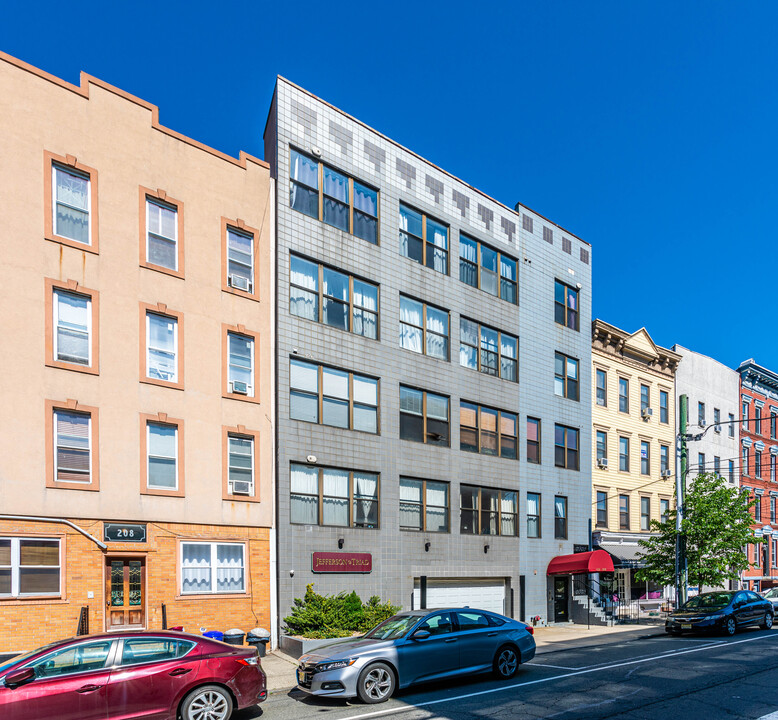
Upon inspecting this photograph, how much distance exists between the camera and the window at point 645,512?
35781mm

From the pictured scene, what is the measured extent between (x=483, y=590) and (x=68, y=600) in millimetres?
14492

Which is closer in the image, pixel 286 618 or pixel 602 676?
pixel 602 676

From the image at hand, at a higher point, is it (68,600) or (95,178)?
(95,178)

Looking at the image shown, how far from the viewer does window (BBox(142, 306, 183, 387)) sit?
19.0 m

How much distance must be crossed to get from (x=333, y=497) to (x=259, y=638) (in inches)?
197

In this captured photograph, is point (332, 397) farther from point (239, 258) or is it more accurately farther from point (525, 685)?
point (525, 685)

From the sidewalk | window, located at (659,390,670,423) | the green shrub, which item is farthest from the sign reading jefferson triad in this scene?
window, located at (659,390,670,423)

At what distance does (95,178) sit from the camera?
18453mm

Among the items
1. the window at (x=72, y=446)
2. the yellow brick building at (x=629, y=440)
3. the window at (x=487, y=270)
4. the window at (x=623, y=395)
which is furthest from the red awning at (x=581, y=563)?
the window at (x=72, y=446)

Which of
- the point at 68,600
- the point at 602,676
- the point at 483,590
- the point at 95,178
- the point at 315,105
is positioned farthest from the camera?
the point at 483,590

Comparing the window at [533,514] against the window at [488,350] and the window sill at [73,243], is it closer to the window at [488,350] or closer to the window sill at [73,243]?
the window at [488,350]

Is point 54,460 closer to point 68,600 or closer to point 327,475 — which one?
point 68,600

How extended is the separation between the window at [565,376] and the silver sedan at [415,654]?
54.4 ft

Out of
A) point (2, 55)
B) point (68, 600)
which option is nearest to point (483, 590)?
point (68, 600)
